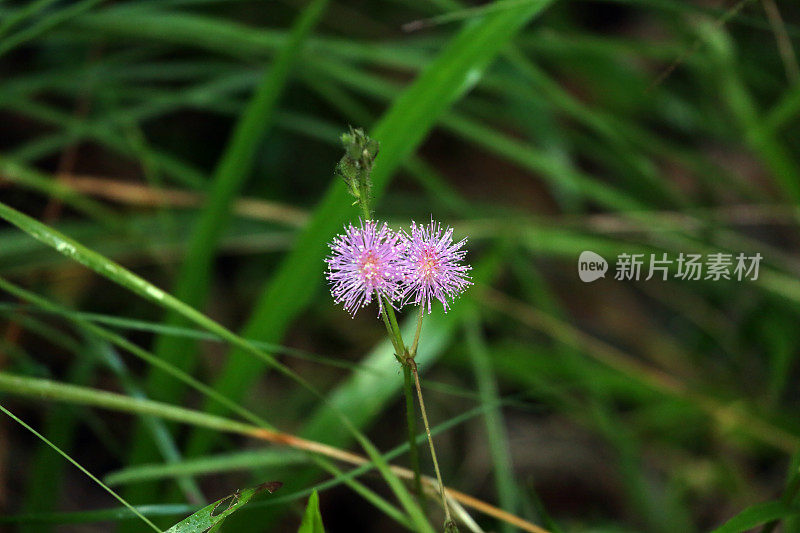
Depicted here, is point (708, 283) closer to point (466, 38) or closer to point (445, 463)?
point (445, 463)

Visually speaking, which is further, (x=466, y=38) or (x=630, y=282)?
(x=630, y=282)

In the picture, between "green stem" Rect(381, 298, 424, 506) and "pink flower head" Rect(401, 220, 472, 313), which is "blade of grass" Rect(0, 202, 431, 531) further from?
"pink flower head" Rect(401, 220, 472, 313)

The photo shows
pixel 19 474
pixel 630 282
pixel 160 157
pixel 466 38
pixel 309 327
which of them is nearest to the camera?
pixel 466 38

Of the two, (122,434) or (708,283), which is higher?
(708,283)

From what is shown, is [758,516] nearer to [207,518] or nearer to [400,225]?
[207,518]

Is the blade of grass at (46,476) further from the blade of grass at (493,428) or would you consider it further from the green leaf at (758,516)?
the green leaf at (758,516)

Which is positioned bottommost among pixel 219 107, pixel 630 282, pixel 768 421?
pixel 768 421

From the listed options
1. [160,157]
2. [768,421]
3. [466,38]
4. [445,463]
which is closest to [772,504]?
[466,38]

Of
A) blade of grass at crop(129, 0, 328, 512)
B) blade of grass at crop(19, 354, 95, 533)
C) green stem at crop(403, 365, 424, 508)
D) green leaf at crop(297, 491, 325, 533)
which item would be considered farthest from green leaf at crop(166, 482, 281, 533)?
blade of grass at crop(19, 354, 95, 533)
